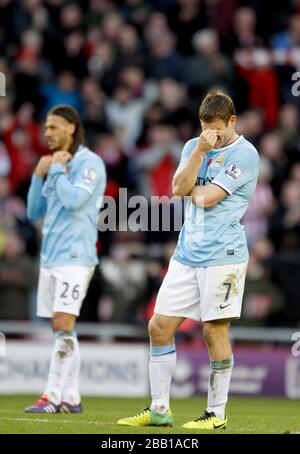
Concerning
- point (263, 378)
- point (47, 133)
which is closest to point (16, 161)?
point (263, 378)

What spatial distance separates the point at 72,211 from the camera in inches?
476

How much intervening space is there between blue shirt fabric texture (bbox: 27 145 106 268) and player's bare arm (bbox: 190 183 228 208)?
2226 millimetres

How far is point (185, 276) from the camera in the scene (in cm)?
1009

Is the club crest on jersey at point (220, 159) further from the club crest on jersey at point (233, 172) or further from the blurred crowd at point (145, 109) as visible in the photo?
the blurred crowd at point (145, 109)

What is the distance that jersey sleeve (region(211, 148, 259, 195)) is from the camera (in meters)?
9.97

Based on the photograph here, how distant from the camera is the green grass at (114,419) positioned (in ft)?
31.9

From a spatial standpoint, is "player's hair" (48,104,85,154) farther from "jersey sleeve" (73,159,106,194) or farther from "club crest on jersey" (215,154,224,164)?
"club crest on jersey" (215,154,224,164)

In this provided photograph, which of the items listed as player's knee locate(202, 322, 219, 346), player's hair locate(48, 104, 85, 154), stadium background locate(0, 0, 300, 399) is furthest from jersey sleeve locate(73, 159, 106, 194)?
stadium background locate(0, 0, 300, 399)

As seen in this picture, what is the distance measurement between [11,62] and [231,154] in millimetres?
11387

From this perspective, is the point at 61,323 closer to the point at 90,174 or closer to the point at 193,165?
the point at 90,174

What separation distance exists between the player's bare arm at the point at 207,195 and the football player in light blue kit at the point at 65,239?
7.26 feet

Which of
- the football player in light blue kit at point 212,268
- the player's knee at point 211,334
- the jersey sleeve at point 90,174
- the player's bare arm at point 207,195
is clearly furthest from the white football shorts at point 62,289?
the player's bare arm at point 207,195

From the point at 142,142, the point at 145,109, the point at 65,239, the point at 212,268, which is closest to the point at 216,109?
the point at 212,268

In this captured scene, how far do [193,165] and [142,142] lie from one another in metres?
10.4
